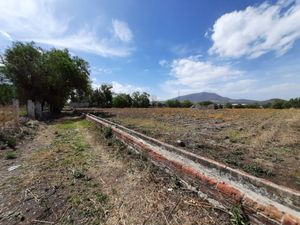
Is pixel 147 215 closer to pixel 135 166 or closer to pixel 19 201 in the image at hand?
pixel 135 166

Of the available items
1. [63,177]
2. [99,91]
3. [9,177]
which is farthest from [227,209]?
[99,91]

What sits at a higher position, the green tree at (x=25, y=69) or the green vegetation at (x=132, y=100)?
the green tree at (x=25, y=69)

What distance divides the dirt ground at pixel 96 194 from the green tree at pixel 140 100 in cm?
5142

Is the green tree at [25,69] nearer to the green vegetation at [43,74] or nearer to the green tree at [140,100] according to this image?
the green vegetation at [43,74]

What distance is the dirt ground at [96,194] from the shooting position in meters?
2.59

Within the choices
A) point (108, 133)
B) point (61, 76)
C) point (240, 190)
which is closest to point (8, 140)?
point (108, 133)

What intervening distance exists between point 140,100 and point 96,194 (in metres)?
57.0

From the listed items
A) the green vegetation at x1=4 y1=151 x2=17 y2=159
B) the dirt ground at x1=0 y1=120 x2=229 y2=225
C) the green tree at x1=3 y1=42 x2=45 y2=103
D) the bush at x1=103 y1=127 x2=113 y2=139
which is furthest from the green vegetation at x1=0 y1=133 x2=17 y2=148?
the green tree at x1=3 y1=42 x2=45 y2=103

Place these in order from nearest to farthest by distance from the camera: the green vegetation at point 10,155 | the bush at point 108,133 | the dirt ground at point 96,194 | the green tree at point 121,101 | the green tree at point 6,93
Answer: the dirt ground at point 96,194 < the green vegetation at point 10,155 < the bush at point 108,133 < the green tree at point 6,93 < the green tree at point 121,101

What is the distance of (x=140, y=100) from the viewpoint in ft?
197

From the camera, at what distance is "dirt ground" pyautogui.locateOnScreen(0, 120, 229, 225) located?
2.59 m

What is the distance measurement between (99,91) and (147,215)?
5793 cm

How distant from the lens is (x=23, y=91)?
703 inches

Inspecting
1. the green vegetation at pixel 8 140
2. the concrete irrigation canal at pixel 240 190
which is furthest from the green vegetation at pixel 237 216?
the green vegetation at pixel 8 140
